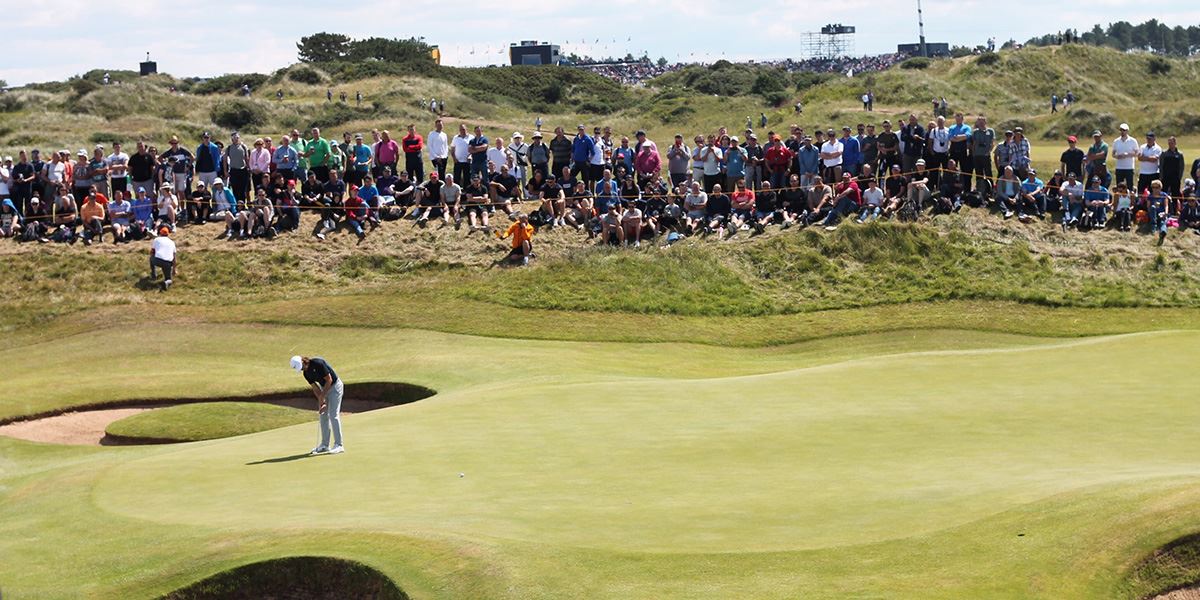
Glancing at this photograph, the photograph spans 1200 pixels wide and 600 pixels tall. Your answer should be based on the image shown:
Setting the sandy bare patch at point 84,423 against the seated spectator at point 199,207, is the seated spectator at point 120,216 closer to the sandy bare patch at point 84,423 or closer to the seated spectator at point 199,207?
the seated spectator at point 199,207

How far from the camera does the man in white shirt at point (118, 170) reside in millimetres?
41750

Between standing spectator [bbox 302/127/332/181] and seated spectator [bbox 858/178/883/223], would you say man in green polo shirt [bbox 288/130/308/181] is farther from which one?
seated spectator [bbox 858/178/883/223]

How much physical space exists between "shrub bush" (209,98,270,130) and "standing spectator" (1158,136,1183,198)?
165 feet

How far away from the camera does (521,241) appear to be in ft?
134

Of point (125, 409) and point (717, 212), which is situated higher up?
point (717, 212)

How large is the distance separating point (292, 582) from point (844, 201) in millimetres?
27827

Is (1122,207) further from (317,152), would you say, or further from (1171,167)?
(317,152)

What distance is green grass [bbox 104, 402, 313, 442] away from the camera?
27.0 meters

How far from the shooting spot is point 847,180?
40812mm

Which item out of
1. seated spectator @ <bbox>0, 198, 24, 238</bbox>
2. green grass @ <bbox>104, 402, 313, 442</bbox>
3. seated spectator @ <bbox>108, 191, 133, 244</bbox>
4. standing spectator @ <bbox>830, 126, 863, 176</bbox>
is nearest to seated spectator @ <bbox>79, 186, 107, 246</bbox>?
seated spectator @ <bbox>108, 191, 133, 244</bbox>

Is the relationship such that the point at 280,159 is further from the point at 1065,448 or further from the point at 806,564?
the point at 806,564

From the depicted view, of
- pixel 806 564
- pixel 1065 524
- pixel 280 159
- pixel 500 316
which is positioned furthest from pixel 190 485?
pixel 280 159

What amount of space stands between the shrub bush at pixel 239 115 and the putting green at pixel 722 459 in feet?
176

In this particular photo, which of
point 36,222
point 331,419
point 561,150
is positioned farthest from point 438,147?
point 331,419
